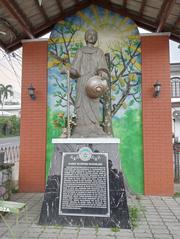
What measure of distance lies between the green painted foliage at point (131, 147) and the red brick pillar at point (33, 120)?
2.00 m

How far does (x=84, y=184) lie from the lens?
432cm

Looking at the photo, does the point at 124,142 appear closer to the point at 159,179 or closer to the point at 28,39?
the point at 159,179

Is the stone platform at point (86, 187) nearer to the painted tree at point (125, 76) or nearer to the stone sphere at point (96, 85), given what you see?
the stone sphere at point (96, 85)

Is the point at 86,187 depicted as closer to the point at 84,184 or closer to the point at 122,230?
the point at 84,184

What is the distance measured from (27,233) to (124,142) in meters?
3.41

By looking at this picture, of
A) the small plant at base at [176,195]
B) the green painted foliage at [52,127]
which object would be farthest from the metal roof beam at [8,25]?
the small plant at base at [176,195]

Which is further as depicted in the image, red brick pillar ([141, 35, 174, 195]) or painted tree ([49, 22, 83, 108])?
painted tree ([49, 22, 83, 108])

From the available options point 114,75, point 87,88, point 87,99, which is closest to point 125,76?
point 114,75

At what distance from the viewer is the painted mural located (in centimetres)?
645

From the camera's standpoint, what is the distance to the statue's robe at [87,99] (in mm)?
4922

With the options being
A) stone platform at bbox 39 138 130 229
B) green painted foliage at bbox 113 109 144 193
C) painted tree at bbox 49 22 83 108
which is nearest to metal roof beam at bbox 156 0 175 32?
painted tree at bbox 49 22 83 108

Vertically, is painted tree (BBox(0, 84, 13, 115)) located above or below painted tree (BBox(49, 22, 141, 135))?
above

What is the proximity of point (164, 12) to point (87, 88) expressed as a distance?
247cm

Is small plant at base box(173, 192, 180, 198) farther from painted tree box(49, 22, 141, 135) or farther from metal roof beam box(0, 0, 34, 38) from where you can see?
metal roof beam box(0, 0, 34, 38)
